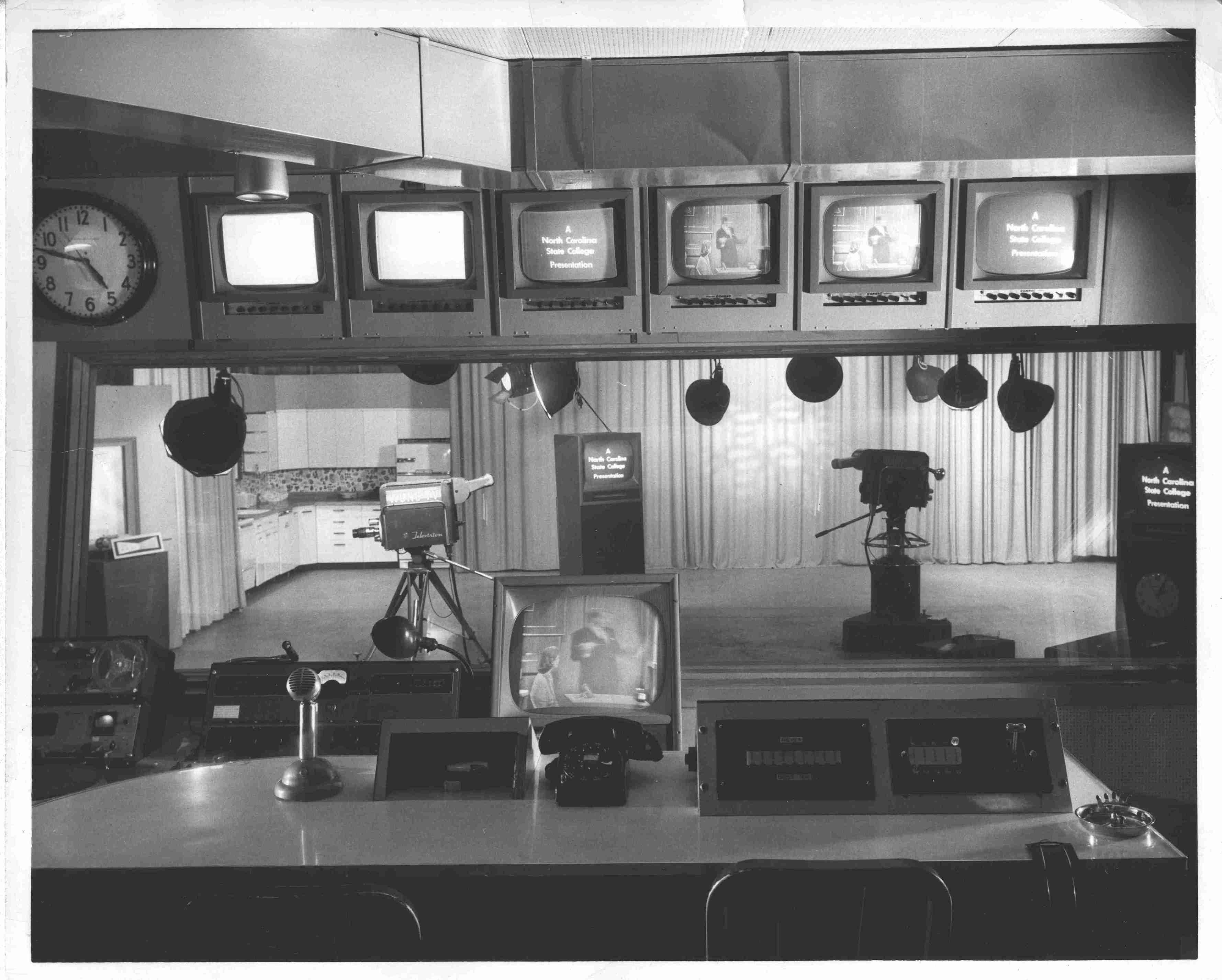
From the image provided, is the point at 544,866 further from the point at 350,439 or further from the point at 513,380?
the point at 350,439

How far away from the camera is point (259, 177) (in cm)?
246

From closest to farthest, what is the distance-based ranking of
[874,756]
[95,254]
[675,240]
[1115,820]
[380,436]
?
[1115,820] → [874,756] → [675,240] → [95,254] → [380,436]

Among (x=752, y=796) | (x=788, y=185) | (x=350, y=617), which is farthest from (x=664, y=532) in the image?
(x=752, y=796)

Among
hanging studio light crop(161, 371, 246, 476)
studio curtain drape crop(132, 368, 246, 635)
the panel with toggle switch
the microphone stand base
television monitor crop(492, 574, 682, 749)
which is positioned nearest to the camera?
the microphone stand base

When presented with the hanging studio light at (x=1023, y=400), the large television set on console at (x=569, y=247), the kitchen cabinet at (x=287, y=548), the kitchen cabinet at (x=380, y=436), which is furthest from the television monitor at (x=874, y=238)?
the kitchen cabinet at (x=287, y=548)

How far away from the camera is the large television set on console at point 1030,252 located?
309 cm

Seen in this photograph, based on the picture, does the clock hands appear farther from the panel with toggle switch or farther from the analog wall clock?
the panel with toggle switch

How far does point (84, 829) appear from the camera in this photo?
211cm

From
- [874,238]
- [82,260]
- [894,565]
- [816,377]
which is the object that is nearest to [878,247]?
[874,238]

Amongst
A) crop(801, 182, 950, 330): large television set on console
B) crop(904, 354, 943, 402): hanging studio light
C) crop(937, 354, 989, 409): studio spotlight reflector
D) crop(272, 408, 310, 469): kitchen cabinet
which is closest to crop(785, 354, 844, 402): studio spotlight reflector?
crop(937, 354, 989, 409): studio spotlight reflector

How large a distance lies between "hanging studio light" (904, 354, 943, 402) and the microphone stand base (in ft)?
22.4

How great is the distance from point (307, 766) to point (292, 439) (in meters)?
6.07

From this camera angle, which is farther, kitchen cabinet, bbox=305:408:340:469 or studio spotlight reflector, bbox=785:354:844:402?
kitchen cabinet, bbox=305:408:340:469

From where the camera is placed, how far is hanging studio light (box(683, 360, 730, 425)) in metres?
5.69
